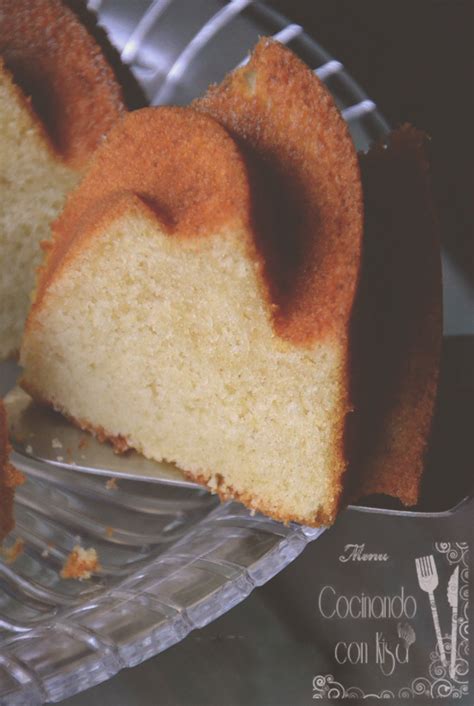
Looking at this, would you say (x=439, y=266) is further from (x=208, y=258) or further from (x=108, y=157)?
(x=108, y=157)

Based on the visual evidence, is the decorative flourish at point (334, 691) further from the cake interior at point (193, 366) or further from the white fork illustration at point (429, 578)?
the cake interior at point (193, 366)

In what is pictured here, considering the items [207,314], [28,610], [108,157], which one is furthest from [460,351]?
[28,610]

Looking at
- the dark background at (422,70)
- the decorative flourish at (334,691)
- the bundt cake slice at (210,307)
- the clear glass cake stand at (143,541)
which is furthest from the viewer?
the dark background at (422,70)

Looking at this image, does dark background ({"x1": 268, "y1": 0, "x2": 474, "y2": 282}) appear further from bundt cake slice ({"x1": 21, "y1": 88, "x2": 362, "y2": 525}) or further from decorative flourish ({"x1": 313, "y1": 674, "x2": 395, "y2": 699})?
decorative flourish ({"x1": 313, "y1": 674, "x2": 395, "y2": 699})

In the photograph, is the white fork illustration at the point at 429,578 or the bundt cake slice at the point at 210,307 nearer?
the bundt cake slice at the point at 210,307

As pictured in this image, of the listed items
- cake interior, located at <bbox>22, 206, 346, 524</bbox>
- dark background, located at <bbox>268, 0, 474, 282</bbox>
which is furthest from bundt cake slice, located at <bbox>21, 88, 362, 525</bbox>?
dark background, located at <bbox>268, 0, 474, 282</bbox>

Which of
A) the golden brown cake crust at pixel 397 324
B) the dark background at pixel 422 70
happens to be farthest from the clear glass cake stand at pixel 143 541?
the golden brown cake crust at pixel 397 324

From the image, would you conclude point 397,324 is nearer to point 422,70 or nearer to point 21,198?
point 422,70
